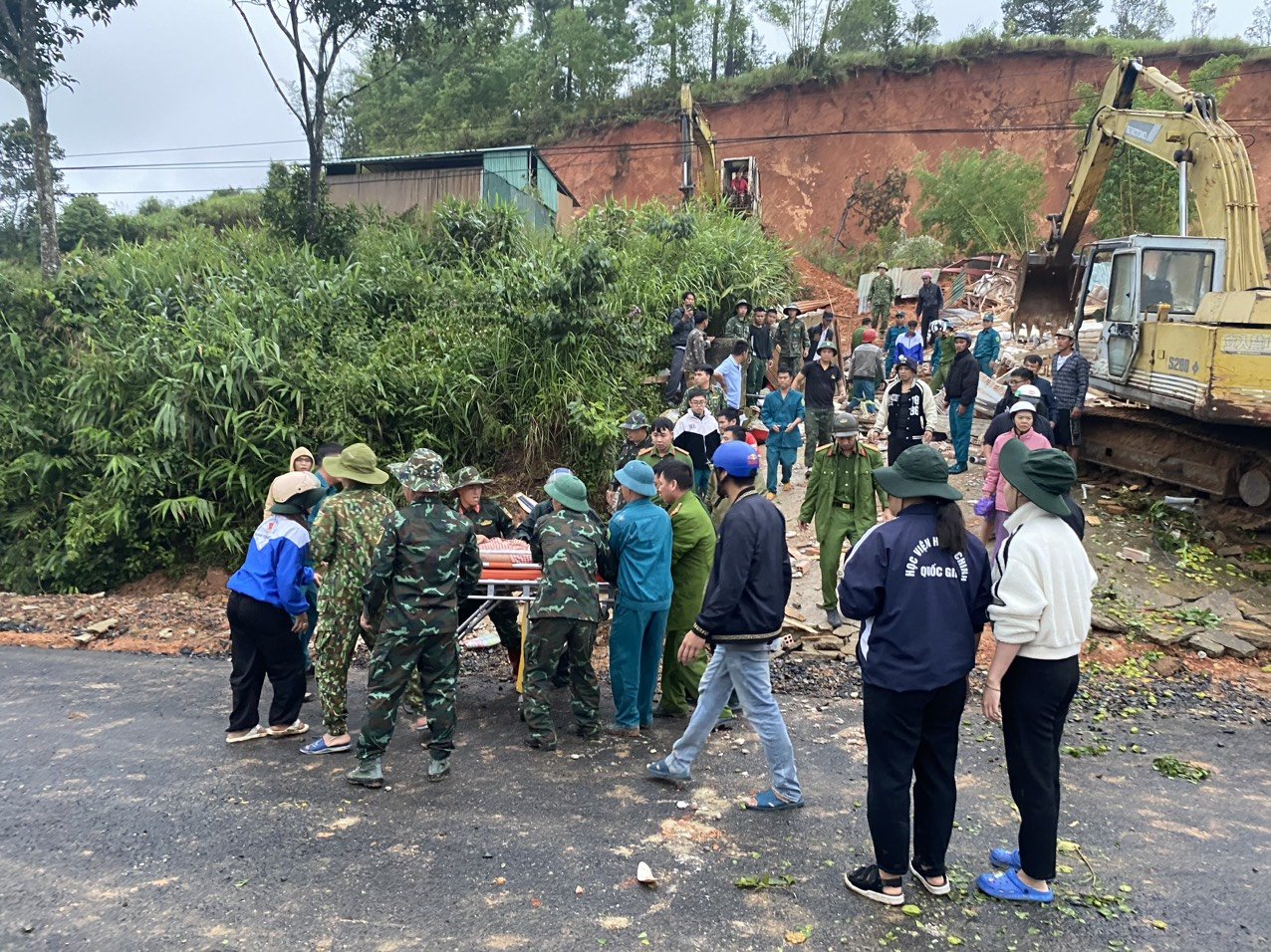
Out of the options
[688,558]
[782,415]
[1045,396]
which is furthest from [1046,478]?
[782,415]

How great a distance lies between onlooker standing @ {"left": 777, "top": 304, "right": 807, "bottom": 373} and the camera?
44.3ft

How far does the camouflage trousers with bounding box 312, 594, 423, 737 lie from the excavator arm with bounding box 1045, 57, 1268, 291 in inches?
400

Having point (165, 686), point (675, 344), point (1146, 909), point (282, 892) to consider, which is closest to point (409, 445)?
point (675, 344)

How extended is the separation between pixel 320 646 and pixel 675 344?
27.0ft

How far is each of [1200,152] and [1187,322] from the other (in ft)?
8.51

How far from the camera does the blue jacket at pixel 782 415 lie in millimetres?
9852

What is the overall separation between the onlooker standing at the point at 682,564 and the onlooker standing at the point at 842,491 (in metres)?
1.83

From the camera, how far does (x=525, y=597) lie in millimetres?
5551

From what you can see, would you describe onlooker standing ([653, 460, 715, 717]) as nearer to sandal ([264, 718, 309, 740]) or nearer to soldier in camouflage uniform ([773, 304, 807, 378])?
sandal ([264, 718, 309, 740])

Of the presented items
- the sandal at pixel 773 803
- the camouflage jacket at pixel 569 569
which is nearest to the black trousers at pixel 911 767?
the sandal at pixel 773 803

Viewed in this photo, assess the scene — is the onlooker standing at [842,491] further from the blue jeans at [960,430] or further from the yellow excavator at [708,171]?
the yellow excavator at [708,171]

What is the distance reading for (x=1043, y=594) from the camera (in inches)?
137

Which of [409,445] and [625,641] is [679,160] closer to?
[409,445]

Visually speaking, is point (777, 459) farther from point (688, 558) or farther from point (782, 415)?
point (688, 558)
